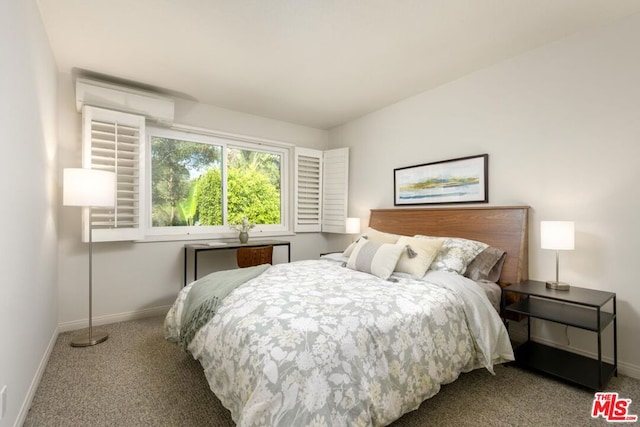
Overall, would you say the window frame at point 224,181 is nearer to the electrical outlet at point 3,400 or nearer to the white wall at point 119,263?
the white wall at point 119,263

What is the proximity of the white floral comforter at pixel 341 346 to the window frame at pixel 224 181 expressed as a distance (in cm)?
164

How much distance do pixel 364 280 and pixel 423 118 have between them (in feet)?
7.07

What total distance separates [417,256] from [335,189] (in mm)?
2326

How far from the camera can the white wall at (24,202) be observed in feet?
4.67

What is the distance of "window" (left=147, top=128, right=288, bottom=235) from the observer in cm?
359

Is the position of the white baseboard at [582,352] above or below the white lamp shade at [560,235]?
below

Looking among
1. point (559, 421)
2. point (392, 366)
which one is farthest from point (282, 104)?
point (559, 421)

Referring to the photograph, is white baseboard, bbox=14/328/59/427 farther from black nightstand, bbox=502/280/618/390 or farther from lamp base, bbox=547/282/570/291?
lamp base, bbox=547/282/570/291

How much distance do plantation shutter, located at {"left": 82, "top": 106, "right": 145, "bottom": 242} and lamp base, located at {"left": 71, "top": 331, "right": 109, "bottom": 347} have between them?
2.84ft

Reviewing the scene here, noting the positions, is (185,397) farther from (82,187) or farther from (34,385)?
(82,187)

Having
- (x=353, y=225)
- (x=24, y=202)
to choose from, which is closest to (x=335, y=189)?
(x=353, y=225)

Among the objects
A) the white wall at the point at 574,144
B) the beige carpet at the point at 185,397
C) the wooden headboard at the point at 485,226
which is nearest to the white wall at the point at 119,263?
the beige carpet at the point at 185,397

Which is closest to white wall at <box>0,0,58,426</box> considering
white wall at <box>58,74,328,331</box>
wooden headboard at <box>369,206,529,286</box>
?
white wall at <box>58,74,328,331</box>

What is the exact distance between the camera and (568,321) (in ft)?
6.70
